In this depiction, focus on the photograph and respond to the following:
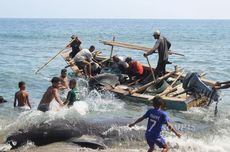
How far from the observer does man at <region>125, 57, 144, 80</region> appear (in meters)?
16.6

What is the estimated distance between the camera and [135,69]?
16688mm

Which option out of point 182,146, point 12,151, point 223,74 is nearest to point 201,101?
point 182,146

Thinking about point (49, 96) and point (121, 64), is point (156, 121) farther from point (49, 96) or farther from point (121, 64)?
point (121, 64)

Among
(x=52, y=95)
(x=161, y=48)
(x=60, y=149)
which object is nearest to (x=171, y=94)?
(x=161, y=48)

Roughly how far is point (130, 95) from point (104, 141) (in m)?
4.50

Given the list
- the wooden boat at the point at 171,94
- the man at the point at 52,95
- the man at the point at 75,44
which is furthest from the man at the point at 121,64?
the man at the point at 52,95

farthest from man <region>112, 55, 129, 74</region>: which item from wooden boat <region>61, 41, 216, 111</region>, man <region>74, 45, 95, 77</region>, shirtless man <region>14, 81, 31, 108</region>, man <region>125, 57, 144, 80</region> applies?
shirtless man <region>14, 81, 31, 108</region>

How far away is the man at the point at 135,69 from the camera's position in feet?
54.5

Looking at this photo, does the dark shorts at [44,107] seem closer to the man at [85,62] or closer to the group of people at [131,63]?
the group of people at [131,63]

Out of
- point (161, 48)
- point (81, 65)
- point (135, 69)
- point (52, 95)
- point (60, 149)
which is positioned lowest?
point (60, 149)

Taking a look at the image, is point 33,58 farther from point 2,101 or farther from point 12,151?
point 12,151

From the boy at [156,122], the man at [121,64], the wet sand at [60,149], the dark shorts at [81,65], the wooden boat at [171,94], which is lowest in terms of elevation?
the wet sand at [60,149]

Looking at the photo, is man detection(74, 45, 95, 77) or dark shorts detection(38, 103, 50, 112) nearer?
dark shorts detection(38, 103, 50, 112)

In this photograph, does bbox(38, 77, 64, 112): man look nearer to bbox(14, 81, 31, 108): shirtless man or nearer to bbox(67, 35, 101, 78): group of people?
bbox(14, 81, 31, 108): shirtless man
